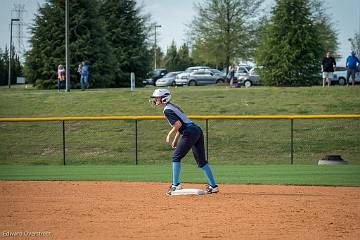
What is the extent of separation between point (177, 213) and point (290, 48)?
29168mm

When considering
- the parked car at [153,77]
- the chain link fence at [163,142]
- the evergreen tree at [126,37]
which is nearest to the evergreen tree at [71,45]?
the evergreen tree at [126,37]

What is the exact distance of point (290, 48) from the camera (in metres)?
39.9

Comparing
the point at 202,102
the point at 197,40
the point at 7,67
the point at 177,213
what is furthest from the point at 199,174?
the point at 7,67

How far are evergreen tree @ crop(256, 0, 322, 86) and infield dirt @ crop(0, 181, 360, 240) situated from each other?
24.7 metres

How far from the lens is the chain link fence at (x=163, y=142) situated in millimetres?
24875

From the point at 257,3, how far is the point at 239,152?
1501 inches

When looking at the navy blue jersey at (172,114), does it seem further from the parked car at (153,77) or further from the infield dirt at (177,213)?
the parked car at (153,77)

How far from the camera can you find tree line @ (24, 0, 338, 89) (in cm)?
4062

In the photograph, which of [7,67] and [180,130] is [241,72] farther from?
[180,130]

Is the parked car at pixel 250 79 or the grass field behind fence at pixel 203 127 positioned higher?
the parked car at pixel 250 79

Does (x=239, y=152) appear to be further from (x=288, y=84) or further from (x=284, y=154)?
(x=288, y=84)

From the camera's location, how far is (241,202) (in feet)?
43.7

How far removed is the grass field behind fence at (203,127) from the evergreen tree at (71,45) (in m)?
10.4

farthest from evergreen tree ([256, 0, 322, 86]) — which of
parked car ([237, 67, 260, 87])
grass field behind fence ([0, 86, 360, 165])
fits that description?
parked car ([237, 67, 260, 87])
